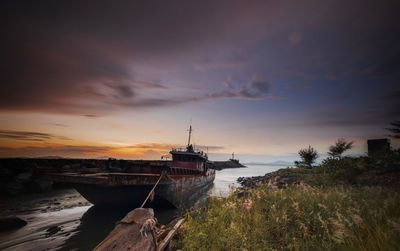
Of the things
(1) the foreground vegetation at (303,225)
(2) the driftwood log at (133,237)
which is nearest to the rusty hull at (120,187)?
(1) the foreground vegetation at (303,225)

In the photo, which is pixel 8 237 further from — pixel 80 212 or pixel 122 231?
pixel 122 231

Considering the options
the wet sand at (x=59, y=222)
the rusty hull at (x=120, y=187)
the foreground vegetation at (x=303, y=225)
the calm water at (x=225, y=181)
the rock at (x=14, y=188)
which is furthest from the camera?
the rock at (x=14, y=188)

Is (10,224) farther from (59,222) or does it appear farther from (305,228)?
(305,228)

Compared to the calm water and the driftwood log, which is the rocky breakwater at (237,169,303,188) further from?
the driftwood log

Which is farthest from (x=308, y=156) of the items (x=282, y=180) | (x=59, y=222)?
(x=59, y=222)

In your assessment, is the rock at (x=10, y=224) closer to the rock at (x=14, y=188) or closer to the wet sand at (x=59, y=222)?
the wet sand at (x=59, y=222)

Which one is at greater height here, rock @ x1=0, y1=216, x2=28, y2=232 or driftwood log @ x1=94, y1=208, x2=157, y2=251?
driftwood log @ x1=94, y1=208, x2=157, y2=251

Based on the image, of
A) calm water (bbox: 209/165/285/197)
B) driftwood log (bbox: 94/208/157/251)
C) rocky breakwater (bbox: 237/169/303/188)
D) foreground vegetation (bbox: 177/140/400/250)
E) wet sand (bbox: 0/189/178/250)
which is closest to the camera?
foreground vegetation (bbox: 177/140/400/250)

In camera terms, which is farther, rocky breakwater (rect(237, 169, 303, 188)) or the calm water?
the calm water

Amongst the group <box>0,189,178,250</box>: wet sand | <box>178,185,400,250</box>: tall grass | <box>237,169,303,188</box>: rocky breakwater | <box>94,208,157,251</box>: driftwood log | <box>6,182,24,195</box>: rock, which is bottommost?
<box>0,189,178,250</box>: wet sand

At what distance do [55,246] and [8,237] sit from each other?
282 centimetres

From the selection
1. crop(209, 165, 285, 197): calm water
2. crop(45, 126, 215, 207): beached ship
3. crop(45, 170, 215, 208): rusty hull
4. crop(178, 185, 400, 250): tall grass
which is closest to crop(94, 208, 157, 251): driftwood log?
crop(178, 185, 400, 250): tall grass

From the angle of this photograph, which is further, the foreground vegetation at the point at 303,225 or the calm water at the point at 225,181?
the calm water at the point at 225,181

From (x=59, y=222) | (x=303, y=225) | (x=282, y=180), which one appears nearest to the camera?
(x=303, y=225)
